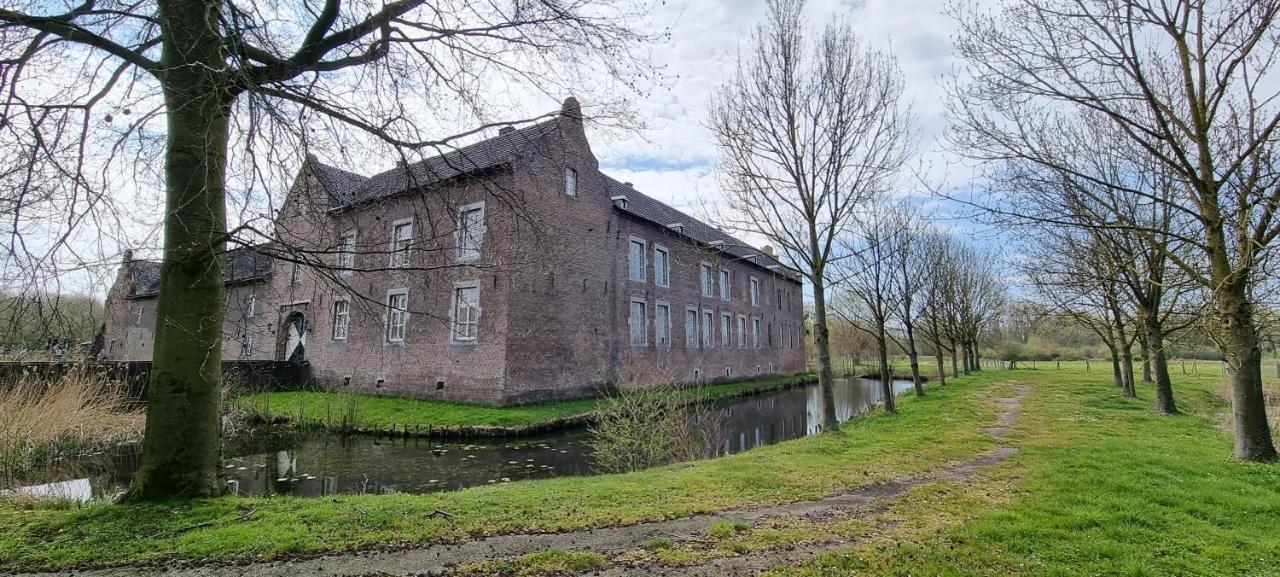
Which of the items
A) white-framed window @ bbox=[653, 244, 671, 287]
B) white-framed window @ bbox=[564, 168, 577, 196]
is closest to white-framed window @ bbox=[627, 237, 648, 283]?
white-framed window @ bbox=[653, 244, 671, 287]

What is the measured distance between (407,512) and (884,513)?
13.9 feet

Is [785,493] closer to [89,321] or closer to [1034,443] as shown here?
[1034,443]

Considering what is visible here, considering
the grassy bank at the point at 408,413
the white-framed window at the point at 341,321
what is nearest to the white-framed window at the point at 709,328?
the grassy bank at the point at 408,413

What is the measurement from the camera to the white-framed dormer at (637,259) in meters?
21.6

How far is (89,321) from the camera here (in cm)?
457

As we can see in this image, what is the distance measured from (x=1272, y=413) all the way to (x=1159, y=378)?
1772mm

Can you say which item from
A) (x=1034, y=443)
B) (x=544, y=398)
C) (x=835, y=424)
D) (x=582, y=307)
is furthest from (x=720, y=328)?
(x=1034, y=443)

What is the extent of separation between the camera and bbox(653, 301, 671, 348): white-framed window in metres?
22.7

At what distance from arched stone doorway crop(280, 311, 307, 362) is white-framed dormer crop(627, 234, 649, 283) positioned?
Answer: 12.6 meters

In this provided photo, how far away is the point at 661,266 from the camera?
23734 mm

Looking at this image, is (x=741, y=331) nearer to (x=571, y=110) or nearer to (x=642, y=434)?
(x=642, y=434)

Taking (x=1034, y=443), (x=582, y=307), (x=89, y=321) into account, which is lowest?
(x=1034, y=443)

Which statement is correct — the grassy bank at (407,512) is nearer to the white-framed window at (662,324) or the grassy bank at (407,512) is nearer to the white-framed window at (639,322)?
the white-framed window at (639,322)

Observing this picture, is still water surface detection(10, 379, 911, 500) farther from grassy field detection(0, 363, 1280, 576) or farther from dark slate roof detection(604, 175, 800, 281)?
dark slate roof detection(604, 175, 800, 281)
